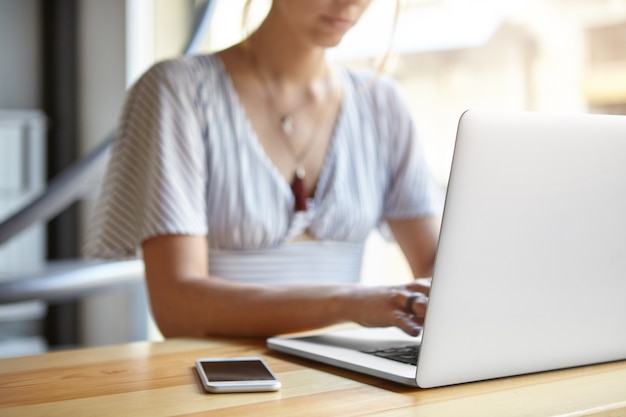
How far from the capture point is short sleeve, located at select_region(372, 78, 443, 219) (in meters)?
1.85

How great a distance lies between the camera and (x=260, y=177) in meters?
1.67

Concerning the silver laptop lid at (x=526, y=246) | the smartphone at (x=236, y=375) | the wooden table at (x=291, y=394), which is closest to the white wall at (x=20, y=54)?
the wooden table at (x=291, y=394)

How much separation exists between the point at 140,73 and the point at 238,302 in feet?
11.0

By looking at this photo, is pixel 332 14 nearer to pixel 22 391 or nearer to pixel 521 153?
pixel 521 153

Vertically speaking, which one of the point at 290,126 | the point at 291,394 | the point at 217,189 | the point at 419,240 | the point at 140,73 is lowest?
the point at 291,394

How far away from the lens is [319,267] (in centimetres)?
171

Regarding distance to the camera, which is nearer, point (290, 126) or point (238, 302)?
point (238, 302)

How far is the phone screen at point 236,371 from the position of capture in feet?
3.04

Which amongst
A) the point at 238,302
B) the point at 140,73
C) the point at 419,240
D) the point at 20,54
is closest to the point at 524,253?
the point at 238,302

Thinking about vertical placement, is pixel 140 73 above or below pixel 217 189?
above

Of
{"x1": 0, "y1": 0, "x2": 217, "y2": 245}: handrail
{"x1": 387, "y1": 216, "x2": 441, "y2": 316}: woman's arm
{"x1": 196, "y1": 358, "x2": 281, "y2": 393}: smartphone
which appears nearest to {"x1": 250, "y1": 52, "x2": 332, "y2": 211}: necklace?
A: {"x1": 387, "y1": 216, "x2": 441, "y2": 316}: woman's arm

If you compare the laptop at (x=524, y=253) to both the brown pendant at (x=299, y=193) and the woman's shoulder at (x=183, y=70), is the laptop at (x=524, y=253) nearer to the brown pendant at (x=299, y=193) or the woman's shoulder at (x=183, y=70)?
the brown pendant at (x=299, y=193)

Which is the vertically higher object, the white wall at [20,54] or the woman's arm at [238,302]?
the white wall at [20,54]

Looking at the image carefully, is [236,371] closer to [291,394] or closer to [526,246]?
[291,394]
